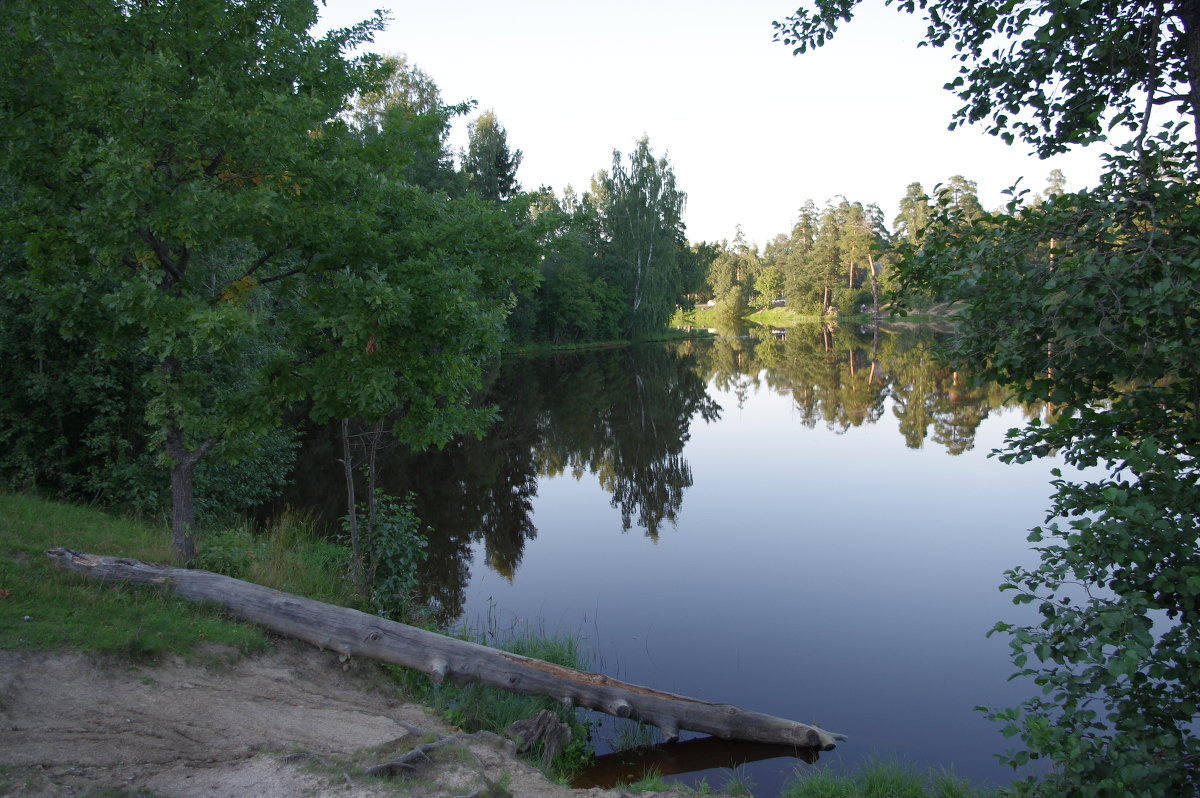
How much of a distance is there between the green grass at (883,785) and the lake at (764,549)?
2.01ft

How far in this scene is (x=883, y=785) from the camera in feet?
21.5

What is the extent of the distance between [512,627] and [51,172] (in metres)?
7.53

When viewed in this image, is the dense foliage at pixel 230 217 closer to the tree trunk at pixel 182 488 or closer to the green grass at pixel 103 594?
the tree trunk at pixel 182 488

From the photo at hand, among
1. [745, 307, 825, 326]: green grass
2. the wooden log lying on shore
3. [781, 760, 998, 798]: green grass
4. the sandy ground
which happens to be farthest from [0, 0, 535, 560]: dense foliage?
[745, 307, 825, 326]: green grass

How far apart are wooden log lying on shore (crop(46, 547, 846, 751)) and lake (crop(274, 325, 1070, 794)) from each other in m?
0.46

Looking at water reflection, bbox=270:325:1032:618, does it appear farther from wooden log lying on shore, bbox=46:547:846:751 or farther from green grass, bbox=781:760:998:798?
wooden log lying on shore, bbox=46:547:846:751

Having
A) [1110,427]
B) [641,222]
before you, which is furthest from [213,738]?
[641,222]

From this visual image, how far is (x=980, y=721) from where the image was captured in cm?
862

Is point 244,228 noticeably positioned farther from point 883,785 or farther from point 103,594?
point 883,785

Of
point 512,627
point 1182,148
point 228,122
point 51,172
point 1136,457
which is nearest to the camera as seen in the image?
point 1136,457

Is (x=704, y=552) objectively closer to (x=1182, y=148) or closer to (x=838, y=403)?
(x=1182, y=148)

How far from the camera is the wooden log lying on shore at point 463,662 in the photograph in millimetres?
7719

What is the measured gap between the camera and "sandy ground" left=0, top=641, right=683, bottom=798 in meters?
5.02

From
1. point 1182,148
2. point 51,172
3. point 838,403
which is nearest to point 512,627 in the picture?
point 51,172
